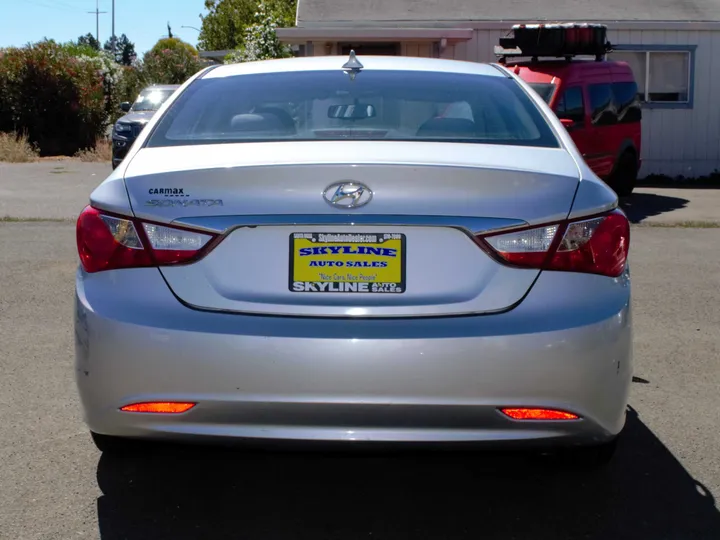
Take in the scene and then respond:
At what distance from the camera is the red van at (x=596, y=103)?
13297 millimetres

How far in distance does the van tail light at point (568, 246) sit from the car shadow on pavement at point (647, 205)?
956 centimetres

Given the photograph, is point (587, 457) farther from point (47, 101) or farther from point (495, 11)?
point (47, 101)

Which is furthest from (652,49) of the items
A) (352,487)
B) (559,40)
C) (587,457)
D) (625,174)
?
(352,487)

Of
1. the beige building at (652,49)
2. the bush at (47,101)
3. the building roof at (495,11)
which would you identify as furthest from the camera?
the bush at (47,101)

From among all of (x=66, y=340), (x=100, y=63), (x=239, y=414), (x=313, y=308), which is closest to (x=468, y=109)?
(x=313, y=308)

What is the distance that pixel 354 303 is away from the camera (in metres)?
3.16

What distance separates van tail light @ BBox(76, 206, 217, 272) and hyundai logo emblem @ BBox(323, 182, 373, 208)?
38cm

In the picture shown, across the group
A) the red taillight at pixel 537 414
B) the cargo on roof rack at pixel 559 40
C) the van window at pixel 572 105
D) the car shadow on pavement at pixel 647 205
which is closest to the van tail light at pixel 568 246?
the red taillight at pixel 537 414

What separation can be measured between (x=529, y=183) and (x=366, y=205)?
526 millimetres

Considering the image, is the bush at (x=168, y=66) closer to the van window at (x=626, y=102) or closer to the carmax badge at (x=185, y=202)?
the van window at (x=626, y=102)

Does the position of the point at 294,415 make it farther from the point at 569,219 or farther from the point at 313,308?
the point at 569,219

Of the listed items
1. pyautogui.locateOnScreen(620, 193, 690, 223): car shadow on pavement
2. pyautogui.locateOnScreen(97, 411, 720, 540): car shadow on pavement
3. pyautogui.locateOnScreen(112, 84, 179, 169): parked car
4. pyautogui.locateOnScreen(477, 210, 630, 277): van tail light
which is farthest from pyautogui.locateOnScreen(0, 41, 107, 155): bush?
pyautogui.locateOnScreen(477, 210, 630, 277): van tail light

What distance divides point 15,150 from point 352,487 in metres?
20.3

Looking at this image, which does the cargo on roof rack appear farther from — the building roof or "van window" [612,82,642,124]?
the building roof
